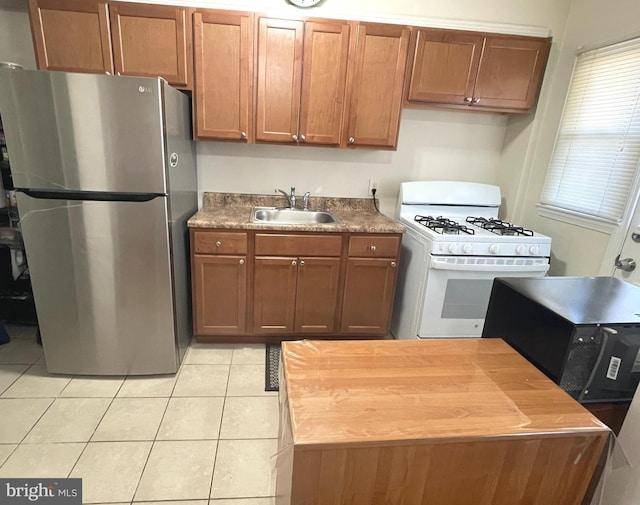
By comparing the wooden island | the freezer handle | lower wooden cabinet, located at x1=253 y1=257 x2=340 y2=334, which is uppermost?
the freezer handle

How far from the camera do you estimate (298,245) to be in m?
2.27

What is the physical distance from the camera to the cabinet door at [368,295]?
2371 millimetres

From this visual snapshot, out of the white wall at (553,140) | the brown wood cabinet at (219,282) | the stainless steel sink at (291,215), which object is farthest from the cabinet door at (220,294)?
the white wall at (553,140)

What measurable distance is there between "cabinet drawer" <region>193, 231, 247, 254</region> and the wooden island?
4.36ft

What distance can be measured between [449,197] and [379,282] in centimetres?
96

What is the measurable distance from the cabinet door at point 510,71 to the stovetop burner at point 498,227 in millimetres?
832

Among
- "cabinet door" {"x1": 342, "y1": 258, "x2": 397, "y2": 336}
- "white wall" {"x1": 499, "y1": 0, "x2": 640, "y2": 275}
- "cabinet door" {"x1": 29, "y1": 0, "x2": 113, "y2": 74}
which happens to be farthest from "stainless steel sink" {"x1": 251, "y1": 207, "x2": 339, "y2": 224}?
"white wall" {"x1": 499, "y1": 0, "x2": 640, "y2": 275}

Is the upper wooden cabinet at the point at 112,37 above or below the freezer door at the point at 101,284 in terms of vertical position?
above

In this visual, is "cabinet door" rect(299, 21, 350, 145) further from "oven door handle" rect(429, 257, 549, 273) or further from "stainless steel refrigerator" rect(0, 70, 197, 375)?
"oven door handle" rect(429, 257, 549, 273)

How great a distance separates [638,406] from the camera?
0.91 metres

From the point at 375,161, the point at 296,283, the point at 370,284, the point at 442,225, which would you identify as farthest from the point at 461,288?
the point at 375,161

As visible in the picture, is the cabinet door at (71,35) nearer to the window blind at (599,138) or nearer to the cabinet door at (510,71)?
the cabinet door at (510,71)

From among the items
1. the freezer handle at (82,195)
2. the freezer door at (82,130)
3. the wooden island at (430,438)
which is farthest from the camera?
the freezer handle at (82,195)

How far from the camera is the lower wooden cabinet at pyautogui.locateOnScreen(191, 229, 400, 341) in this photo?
2.24 m
